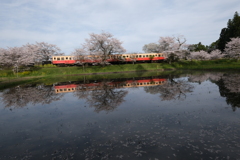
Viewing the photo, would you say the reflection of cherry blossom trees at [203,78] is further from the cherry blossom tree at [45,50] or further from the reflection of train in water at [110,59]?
the cherry blossom tree at [45,50]

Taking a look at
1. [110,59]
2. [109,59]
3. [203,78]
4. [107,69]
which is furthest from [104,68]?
[203,78]

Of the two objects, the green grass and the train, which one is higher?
the train

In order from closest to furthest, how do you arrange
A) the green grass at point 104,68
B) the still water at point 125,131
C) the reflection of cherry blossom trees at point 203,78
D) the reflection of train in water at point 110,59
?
the still water at point 125,131 → the reflection of cherry blossom trees at point 203,78 → the green grass at point 104,68 → the reflection of train in water at point 110,59

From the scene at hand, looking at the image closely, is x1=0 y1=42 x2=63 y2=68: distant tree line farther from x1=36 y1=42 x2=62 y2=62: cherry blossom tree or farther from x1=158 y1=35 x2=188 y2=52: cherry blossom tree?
x1=158 y1=35 x2=188 y2=52: cherry blossom tree

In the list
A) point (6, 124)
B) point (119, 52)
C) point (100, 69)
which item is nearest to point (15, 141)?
point (6, 124)

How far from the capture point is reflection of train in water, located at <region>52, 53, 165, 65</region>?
43812 mm

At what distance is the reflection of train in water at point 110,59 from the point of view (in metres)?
43.8

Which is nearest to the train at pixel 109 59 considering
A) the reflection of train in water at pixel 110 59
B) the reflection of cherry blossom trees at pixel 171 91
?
the reflection of train in water at pixel 110 59

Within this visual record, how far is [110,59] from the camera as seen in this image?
47562 mm

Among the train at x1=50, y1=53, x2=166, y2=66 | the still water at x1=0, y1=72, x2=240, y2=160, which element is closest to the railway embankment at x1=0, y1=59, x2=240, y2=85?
the train at x1=50, y1=53, x2=166, y2=66

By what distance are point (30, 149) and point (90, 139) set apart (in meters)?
2.06

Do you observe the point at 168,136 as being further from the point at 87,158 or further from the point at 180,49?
the point at 180,49

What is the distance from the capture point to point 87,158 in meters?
4.98

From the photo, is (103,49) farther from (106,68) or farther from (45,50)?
(45,50)
